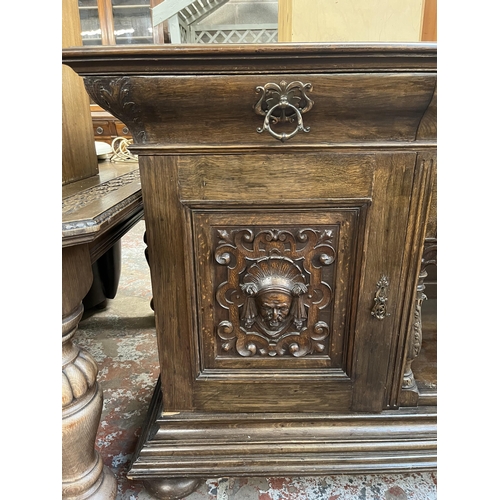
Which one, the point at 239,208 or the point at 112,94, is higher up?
the point at 112,94

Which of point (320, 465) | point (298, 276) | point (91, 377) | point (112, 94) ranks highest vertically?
point (112, 94)

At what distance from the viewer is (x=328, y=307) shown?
67 cm

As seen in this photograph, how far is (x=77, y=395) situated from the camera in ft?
1.98

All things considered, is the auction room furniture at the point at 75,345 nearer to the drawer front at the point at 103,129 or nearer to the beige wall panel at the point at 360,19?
the beige wall panel at the point at 360,19

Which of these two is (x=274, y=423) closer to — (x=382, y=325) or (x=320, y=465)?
(x=320, y=465)

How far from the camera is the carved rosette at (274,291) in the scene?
0.63 meters

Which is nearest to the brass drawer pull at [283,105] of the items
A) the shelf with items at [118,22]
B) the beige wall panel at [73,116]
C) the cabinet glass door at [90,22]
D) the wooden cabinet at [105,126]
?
the beige wall panel at [73,116]

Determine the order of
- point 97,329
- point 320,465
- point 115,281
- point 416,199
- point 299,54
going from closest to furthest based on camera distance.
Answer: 1. point 299,54
2. point 416,199
3. point 320,465
4. point 97,329
5. point 115,281

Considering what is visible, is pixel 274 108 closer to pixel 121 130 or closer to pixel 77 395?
pixel 77 395

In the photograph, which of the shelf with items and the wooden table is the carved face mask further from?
the shelf with items

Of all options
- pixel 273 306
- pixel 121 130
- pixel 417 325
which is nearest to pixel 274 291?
pixel 273 306

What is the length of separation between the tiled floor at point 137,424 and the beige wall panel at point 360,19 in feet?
3.17

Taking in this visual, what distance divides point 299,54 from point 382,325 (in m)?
0.47

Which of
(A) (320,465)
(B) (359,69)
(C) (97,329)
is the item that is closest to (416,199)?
(B) (359,69)
